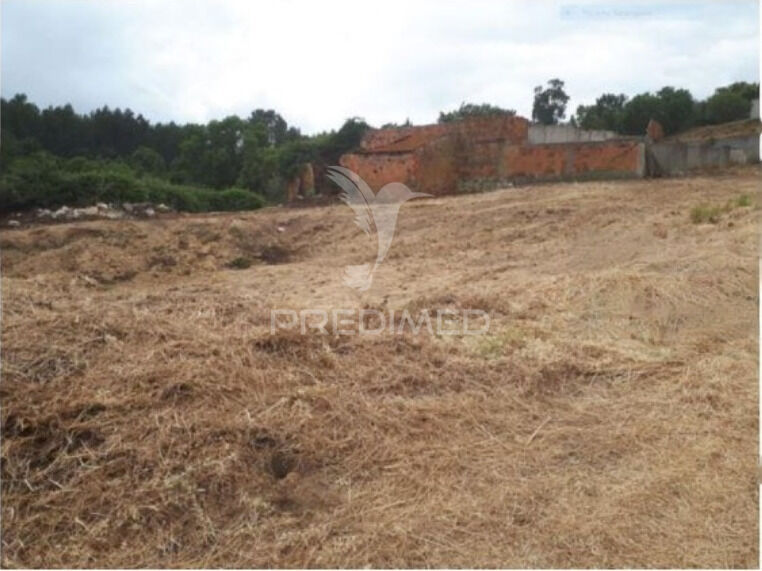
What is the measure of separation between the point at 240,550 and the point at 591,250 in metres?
5.91

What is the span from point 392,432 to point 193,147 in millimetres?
31890

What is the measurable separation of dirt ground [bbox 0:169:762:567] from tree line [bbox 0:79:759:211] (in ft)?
43.7

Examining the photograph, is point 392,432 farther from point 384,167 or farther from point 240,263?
point 384,167

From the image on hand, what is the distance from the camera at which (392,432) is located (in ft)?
9.72

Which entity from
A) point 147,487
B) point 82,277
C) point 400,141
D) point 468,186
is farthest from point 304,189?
point 147,487

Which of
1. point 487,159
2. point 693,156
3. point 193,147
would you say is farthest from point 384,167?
point 193,147

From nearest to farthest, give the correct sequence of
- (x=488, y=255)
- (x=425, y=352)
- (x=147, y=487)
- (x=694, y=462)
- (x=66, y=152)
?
(x=147, y=487), (x=694, y=462), (x=425, y=352), (x=488, y=255), (x=66, y=152)

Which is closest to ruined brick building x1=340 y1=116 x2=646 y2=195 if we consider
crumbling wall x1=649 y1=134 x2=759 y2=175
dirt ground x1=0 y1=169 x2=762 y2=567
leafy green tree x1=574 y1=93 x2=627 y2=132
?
crumbling wall x1=649 y1=134 x2=759 y2=175

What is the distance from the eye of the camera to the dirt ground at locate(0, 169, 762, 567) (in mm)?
2219

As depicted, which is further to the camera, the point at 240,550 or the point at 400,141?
the point at 400,141

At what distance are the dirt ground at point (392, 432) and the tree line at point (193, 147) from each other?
13320 millimetres

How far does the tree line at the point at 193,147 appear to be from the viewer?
17078 millimetres

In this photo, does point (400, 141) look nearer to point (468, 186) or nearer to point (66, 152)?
point (468, 186)

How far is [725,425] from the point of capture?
303 centimetres
